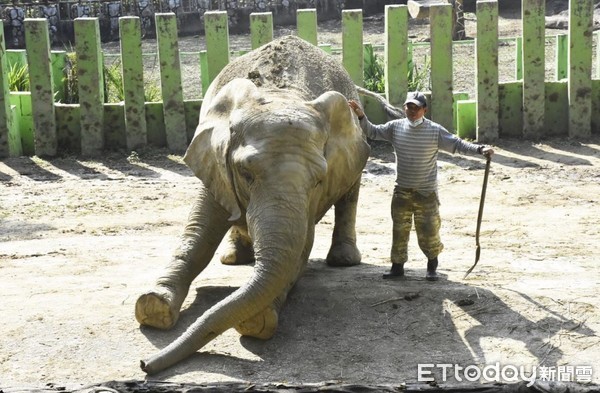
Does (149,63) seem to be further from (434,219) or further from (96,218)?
(434,219)

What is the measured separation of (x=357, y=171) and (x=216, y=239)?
951mm

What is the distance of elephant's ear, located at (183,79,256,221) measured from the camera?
673cm

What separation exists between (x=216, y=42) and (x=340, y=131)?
5474 millimetres

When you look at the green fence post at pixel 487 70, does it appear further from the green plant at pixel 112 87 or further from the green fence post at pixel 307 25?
the green plant at pixel 112 87

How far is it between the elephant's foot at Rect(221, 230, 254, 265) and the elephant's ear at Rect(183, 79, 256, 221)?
116 centimetres

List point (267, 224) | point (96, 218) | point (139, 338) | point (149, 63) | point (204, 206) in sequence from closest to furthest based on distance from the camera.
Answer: point (267, 224), point (139, 338), point (204, 206), point (96, 218), point (149, 63)

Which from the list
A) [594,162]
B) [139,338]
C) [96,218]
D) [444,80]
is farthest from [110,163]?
[139,338]

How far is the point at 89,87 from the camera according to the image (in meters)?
12.1

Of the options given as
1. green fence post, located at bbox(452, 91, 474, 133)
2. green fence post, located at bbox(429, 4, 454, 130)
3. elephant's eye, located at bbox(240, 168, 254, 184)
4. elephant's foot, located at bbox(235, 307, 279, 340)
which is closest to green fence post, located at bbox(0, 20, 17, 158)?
green fence post, located at bbox(429, 4, 454, 130)

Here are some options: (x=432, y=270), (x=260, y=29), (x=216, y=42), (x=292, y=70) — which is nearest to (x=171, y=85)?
(x=216, y=42)

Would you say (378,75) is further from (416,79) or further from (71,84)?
(71,84)

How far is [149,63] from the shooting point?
1741 centimetres

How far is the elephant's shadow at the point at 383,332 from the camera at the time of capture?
607 centimetres

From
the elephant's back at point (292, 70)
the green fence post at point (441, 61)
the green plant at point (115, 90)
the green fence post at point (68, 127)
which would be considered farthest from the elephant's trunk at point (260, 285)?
the green plant at point (115, 90)
